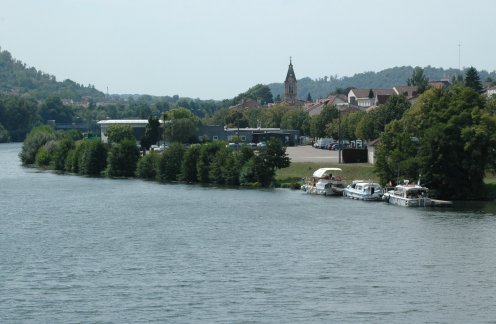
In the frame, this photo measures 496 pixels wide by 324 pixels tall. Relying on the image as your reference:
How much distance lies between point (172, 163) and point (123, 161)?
5.73m

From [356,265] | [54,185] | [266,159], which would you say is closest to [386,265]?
[356,265]

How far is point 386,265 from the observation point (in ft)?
98.6

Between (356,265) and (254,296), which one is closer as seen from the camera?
(254,296)

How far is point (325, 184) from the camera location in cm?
5144

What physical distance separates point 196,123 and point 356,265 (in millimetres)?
59473

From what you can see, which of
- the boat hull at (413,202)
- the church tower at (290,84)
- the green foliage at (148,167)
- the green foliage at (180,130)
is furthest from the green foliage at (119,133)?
the church tower at (290,84)

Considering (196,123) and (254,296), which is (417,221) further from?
(196,123)

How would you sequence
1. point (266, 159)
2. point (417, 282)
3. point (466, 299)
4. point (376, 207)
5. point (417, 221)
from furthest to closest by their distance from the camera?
point (266, 159), point (376, 207), point (417, 221), point (417, 282), point (466, 299)

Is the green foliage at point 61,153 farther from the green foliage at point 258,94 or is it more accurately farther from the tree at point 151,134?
the green foliage at point 258,94

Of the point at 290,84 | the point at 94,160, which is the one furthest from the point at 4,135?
the point at 94,160

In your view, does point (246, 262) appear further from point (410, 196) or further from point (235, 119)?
point (235, 119)

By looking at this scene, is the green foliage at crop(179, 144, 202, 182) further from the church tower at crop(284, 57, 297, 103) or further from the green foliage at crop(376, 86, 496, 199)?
the church tower at crop(284, 57, 297, 103)

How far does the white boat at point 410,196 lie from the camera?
4488 centimetres

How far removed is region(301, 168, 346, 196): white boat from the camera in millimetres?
51406
